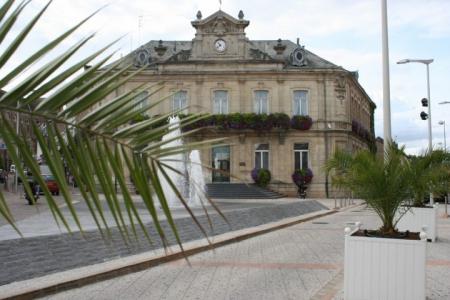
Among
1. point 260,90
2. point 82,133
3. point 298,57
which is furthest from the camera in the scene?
point 298,57

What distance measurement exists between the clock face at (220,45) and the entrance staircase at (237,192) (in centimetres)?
1078

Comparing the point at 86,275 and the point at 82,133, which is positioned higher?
the point at 82,133

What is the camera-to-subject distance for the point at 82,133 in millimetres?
1824

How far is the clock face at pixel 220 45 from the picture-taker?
44625 mm

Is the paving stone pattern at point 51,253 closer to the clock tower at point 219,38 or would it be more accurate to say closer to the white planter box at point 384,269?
the white planter box at point 384,269

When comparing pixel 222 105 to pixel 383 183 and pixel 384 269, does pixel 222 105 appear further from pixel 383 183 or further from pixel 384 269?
pixel 384 269

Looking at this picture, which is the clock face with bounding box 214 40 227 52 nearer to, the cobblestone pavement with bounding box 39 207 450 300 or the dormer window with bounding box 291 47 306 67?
the dormer window with bounding box 291 47 306 67

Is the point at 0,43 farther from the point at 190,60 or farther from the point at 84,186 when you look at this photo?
the point at 190,60

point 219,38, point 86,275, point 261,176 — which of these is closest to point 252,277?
point 86,275

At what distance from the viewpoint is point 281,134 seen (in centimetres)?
4422

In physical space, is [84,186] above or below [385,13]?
below

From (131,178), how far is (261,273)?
802 centimetres

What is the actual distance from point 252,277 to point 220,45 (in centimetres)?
3702

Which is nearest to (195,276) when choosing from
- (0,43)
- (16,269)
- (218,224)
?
(16,269)
